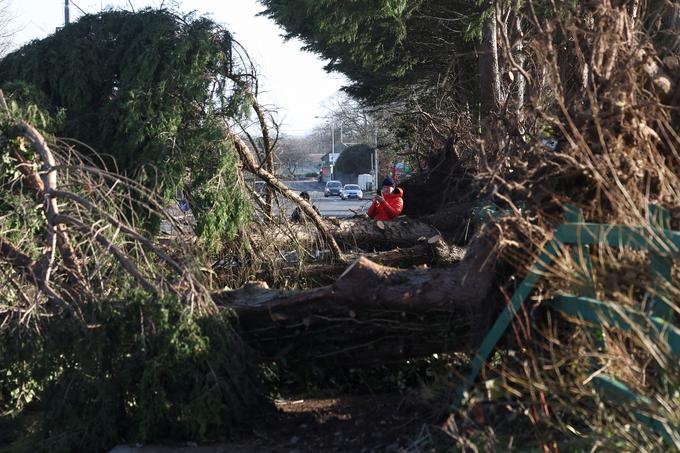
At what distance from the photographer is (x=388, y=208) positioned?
1240cm

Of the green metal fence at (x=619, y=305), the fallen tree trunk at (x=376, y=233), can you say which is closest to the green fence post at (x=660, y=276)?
the green metal fence at (x=619, y=305)

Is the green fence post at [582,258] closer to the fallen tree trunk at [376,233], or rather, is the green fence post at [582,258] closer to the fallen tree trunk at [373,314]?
the fallen tree trunk at [373,314]

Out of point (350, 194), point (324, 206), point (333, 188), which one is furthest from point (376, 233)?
point (333, 188)

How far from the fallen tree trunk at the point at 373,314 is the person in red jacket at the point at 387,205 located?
6004mm

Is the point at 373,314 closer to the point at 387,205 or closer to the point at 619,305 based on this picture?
the point at 619,305

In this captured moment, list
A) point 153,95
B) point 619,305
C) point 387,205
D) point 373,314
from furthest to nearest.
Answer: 1. point 387,205
2. point 153,95
3. point 373,314
4. point 619,305

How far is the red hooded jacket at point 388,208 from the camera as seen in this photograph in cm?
1240

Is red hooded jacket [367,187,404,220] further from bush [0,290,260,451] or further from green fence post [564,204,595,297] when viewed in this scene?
green fence post [564,204,595,297]

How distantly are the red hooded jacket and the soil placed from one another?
20.4 feet

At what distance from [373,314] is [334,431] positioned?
858 mm

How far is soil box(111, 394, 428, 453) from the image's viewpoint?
17.5ft

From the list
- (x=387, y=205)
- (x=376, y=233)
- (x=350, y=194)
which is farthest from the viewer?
(x=350, y=194)

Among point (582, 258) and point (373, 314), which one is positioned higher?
point (582, 258)

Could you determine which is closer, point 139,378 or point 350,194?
point 139,378
